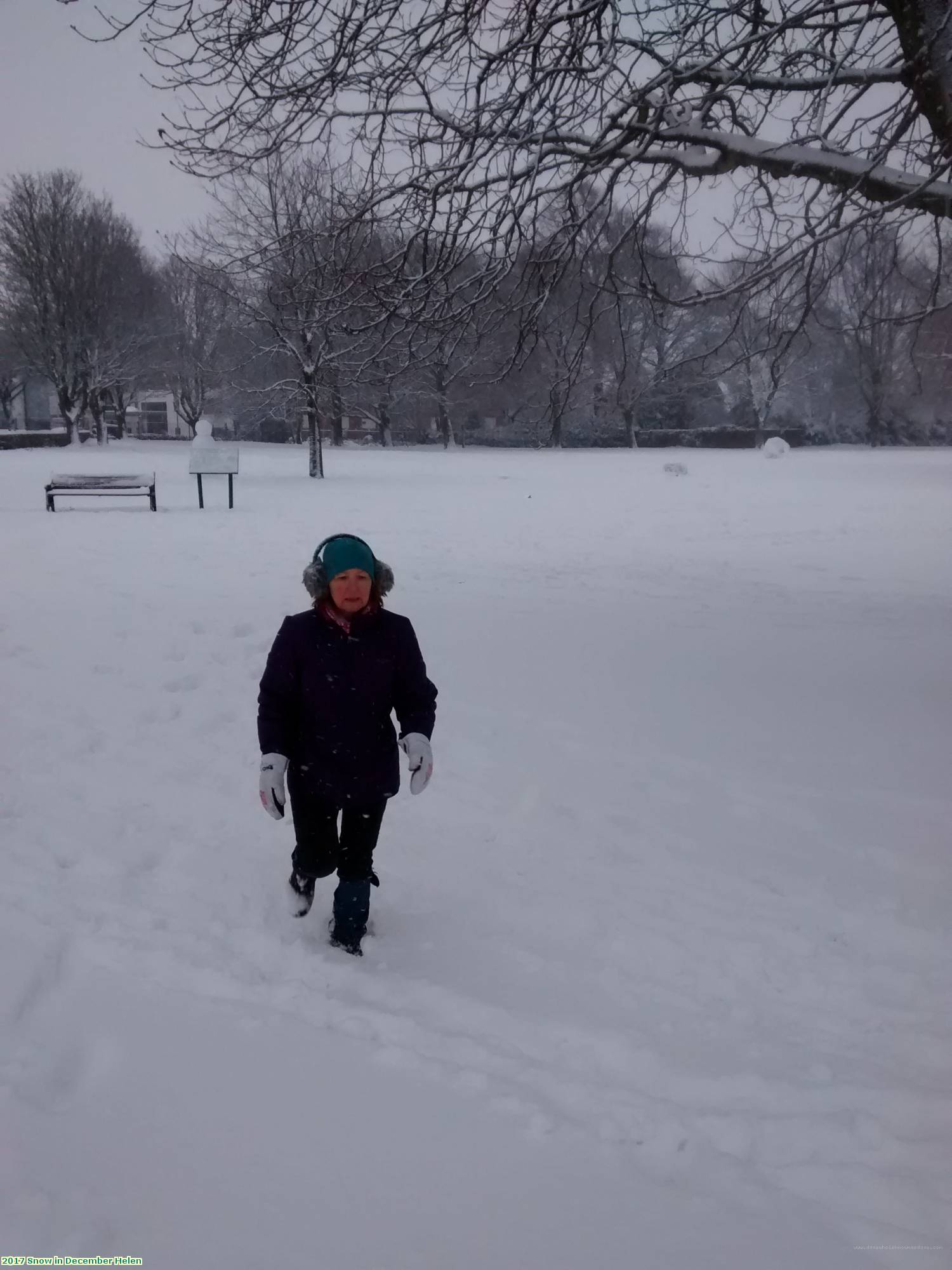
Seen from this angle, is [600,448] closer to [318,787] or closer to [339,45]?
[339,45]

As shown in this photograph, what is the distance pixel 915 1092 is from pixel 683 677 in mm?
3813

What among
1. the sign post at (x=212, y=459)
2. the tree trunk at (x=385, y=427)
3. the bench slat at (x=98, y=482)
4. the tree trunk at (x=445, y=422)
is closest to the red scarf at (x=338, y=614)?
the bench slat at (x=98, y=482)

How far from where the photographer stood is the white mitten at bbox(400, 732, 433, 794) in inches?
124

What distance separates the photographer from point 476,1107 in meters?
2.57

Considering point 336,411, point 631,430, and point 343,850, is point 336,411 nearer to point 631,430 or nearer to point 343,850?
point 631,430

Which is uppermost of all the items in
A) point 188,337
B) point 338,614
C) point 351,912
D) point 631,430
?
point 188,337

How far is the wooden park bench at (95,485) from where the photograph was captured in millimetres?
14720

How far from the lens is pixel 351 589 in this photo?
3.09 meters

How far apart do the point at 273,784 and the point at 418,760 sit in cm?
50

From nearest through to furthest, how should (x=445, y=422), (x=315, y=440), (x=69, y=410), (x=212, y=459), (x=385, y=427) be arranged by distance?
(x=212, y=459) < (x=315, y=440) < (x=69, y=410) < (x=445, y=422) < (x=385, y=427)

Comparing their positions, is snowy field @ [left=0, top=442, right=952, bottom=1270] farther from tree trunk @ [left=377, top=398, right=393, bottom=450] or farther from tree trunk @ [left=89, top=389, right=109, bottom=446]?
tree trunk @ [left=377, top=398, right=393, bottom=450]

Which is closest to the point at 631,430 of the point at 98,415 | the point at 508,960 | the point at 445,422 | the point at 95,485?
the point at 445,422

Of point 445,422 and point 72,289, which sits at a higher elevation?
point 72,289

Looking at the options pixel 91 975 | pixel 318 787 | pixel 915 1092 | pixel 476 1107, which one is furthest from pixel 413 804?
pixel 915 1092
